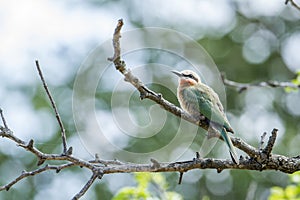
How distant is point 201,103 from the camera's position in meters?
4.20

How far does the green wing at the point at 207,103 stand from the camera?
3.84 metres

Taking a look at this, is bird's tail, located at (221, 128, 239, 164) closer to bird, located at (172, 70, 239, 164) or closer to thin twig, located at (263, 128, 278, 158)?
bird, located at (172, 70, 239, 164)

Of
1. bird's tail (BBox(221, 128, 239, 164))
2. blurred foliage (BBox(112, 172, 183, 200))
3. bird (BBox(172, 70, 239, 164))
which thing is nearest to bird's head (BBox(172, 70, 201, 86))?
bird (BBox(172, 70, 239, 164))

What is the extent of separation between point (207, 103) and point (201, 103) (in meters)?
0.05

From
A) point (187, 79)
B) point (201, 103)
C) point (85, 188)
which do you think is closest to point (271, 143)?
point (85, 188)

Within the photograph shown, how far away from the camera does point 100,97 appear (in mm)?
14828

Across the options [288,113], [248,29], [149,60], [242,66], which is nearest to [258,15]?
[248,29]

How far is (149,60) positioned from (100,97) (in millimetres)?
1550

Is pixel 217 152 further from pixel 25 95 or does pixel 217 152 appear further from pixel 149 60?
pixel 25 95

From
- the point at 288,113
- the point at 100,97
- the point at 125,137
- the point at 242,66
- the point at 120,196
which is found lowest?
the point at 120,196

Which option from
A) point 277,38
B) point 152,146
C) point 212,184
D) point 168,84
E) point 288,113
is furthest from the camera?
point 277,38

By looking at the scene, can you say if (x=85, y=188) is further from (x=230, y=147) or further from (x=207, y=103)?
(x=207, y=103)

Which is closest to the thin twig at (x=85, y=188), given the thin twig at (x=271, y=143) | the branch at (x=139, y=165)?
the branch at (x=139, y=165)

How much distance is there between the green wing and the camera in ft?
12.6
